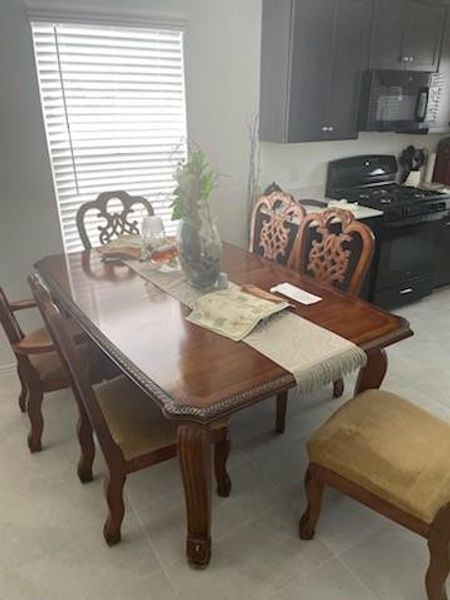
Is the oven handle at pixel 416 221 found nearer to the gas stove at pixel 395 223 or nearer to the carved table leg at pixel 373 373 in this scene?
the gas stove at pixel 395 223

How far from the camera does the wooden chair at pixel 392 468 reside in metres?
1.31

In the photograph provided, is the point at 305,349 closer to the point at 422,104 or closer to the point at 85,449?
the point at 85,449

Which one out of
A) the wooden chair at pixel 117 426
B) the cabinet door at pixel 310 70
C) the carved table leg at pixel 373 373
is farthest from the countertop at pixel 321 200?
the wooden chair at pixel 117 426

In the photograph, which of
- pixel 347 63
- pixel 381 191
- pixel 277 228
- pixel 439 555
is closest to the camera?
pixel 439 555

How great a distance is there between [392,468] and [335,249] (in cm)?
99

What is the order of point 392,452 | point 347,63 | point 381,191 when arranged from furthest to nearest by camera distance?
1. point 381,191
2. point 347,63
3. point 392,452

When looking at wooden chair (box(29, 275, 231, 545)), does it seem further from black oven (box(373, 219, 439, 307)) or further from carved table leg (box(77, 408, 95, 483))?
black oven (box(373, 219, 439, 307))

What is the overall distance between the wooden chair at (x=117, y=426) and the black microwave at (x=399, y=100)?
2577 millimetres

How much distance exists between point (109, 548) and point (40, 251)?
1.78 meters

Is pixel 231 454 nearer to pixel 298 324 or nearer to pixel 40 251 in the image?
pixel 298 324

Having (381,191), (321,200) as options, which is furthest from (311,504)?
(381,191)

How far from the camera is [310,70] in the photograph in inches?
113

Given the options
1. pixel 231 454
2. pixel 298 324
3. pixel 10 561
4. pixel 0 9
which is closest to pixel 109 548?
pixel 10 561

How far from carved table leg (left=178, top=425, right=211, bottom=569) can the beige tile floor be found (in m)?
0.09
